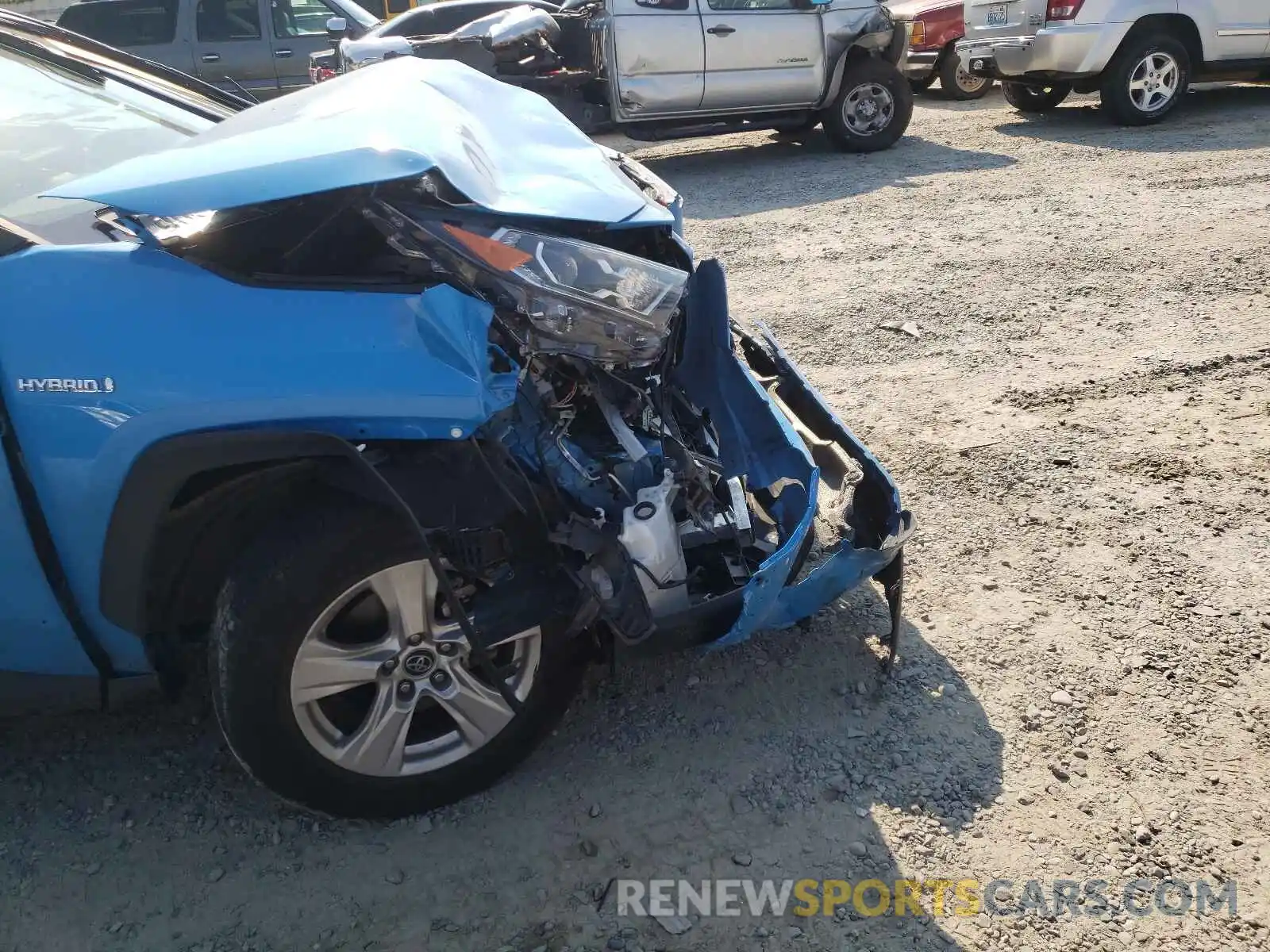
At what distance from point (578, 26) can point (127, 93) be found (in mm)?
6635

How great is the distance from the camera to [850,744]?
269cm

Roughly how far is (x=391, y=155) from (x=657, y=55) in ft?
23.6

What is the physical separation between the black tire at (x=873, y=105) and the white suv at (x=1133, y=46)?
119 centimetres

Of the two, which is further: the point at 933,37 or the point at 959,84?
the point at 959,84

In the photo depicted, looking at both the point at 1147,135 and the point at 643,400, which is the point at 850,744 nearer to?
the point at 643,400

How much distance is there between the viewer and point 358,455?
2107 mm

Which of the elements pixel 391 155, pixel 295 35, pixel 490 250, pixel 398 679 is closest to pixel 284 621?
pixel 398 679

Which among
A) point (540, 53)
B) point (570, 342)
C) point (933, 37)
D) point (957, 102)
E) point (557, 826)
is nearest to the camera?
point (570, 342)

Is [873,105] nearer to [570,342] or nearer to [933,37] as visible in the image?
[933,37]

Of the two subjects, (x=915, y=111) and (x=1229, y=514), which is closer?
(x=1229, y=514)

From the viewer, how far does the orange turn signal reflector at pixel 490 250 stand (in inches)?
88.6

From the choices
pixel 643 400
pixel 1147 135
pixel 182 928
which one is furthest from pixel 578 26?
pixel 182 928

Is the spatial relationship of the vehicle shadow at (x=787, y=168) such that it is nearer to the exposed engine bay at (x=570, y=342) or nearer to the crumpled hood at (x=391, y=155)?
the crumpled hood at (x=391, y=155)

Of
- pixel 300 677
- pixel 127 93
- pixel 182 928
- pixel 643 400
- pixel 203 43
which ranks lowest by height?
pixel 182 928
